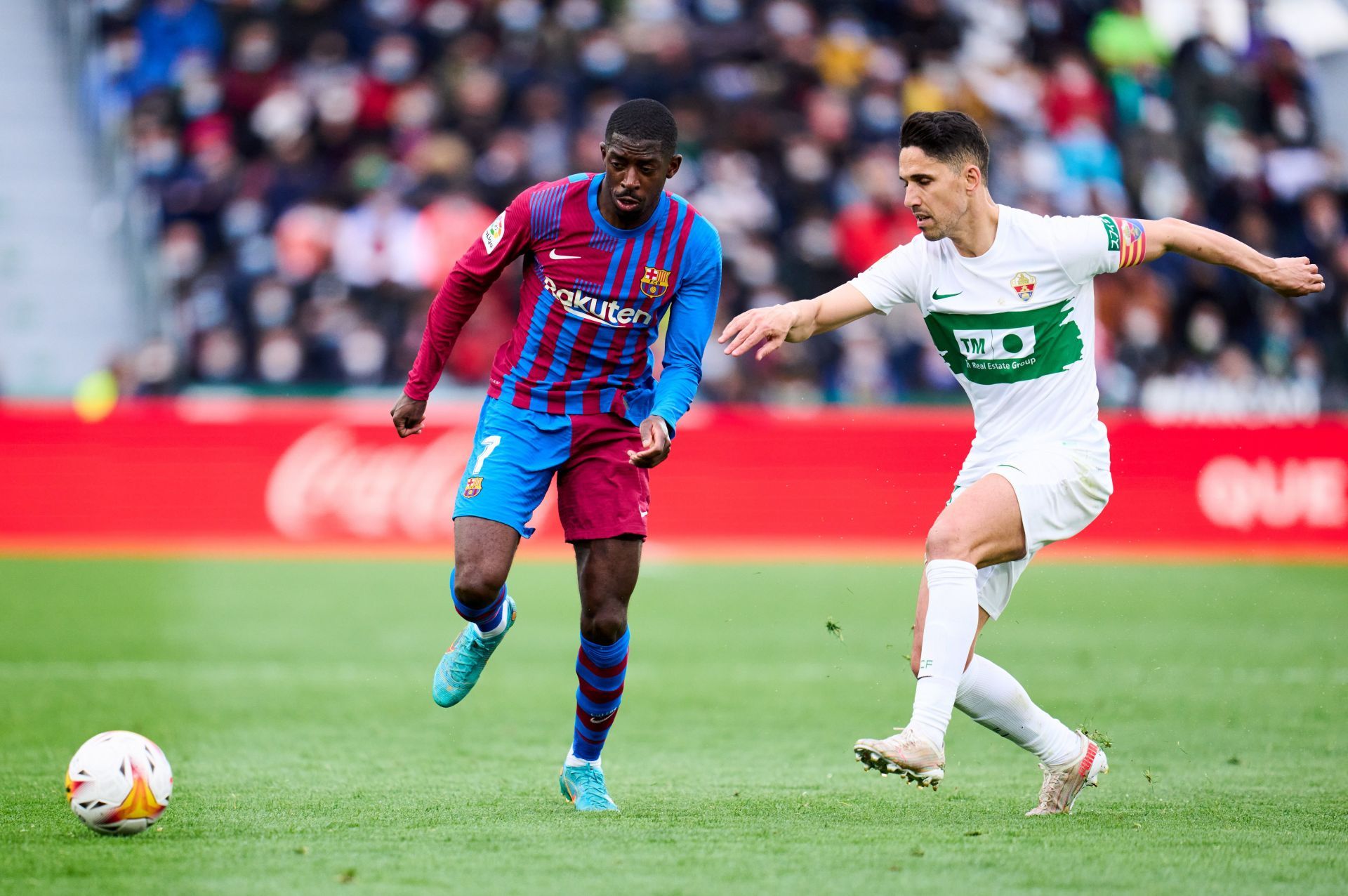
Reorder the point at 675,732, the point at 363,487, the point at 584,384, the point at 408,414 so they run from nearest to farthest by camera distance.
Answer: the point at 584,384
the point at 408,414
the point at 675,732
the point at 363,487

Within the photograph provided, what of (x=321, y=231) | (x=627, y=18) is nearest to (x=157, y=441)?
(x=321, y=231)

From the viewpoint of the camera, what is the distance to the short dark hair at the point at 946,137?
565 centimetres

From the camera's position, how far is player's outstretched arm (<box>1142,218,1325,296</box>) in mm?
5555

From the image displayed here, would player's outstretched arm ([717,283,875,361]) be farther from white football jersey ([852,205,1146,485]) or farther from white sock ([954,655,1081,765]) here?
white sock ([954,655,1081,765])

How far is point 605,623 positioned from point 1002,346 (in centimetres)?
178

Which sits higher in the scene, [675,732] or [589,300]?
[589,300]

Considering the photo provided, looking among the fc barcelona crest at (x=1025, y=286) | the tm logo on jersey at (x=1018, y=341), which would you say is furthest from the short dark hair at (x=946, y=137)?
the tm logo on jersey at (x=1018, y=341)

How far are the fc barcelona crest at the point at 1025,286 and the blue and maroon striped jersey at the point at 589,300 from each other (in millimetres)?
1080

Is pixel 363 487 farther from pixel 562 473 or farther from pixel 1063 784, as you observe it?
pixel 1063 784

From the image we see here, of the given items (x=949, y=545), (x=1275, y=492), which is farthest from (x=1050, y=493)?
(x=1275, y=492)

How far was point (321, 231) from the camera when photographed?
1703cm

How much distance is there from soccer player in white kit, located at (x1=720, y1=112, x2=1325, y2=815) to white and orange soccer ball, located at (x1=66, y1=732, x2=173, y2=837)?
2426mm

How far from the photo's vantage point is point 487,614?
6.10 m

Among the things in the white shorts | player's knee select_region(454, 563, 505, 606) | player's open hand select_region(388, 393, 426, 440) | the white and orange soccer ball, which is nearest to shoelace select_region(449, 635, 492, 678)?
player's knee select_region(454, 563, 505, 606)
